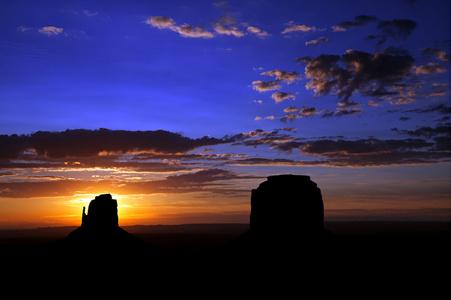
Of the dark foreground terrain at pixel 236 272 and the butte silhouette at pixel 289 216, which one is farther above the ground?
the butte silhouette at pixel 289 216

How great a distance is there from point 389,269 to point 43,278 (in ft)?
262

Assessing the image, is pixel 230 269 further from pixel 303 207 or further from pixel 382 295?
pixel 382 295

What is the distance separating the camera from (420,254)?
132m

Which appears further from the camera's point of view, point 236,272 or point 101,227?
point 101,227

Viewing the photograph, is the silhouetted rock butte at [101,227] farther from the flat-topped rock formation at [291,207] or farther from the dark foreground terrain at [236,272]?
the flat-topped rock formation at [291,207]

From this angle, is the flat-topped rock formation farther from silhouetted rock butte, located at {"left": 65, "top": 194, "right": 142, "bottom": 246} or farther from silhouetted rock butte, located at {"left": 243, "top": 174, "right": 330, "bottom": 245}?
silhouetted rock butte, located at {"left": 65, "top": 194, "right": 142, "bottom": 246}

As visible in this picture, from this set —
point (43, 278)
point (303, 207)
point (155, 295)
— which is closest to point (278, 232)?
point (303, 207)

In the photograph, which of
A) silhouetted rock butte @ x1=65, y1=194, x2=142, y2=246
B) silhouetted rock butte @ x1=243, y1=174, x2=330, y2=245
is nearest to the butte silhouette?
silhouetted rock butte @ x1=243, y1=174, x2=330, y2=245

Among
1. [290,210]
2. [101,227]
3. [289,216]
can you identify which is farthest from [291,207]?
[101,227]

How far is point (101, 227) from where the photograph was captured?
12462cm

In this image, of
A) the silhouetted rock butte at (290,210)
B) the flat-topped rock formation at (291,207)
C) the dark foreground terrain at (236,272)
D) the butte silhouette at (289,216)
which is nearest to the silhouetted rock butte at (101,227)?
the dark foreground terrain at (236,272)

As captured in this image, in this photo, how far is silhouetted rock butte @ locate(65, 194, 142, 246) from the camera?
Answer: 121875mm

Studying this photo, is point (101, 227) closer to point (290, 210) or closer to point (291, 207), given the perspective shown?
point (290, 210)

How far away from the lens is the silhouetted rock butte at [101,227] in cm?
12188
